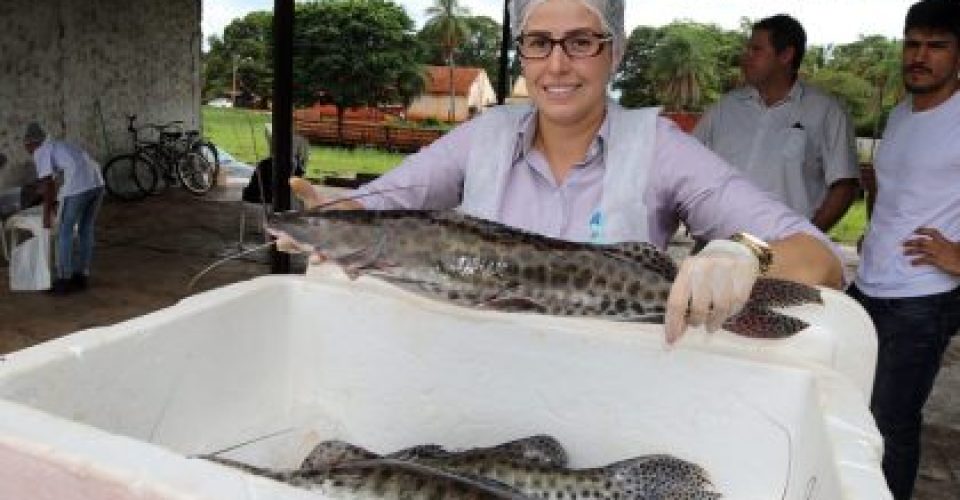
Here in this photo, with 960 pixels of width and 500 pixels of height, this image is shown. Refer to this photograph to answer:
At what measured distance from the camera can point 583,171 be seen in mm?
2148

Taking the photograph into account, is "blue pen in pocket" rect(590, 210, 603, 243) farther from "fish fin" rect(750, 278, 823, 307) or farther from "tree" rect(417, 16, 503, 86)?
"tree" rect(417, 16, 503, 86)

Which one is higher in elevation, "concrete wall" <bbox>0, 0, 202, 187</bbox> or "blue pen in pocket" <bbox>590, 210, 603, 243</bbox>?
"concrete wall" <bbox>0, 0, 202, 187</bbox>

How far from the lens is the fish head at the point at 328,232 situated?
1.77m

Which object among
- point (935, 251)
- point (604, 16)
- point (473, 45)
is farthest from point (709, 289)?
point (473, 45)

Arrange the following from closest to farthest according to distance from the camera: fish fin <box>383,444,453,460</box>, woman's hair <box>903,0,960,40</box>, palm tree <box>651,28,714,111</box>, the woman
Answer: fish fin <box>383,444,453,460</box>, the woman, woman's hair <box>903,0,960,40</box>, palm tree <box>651,28,714,111</box>

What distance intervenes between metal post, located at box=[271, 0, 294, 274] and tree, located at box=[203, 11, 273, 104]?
2586cm

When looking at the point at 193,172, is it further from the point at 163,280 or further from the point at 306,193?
the point at 306,193

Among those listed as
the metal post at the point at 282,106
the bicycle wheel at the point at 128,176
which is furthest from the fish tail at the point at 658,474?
the bicycle wheel at the point at 128,176

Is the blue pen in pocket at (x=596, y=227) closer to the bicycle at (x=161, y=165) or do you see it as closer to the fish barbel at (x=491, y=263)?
the fish barbel at (x=491, y=263)

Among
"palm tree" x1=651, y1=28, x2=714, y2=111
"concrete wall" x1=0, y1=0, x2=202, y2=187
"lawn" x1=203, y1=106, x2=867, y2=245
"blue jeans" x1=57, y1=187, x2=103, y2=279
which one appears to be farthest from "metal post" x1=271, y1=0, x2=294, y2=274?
"palm tree" x1=651, y1=28, x2=714, y2=111

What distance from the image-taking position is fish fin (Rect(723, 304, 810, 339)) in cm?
164

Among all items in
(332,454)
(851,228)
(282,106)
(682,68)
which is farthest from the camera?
(682,68)

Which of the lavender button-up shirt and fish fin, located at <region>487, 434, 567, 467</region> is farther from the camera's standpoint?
the lavender button-up shirt

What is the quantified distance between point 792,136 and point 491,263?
3.15 meters
